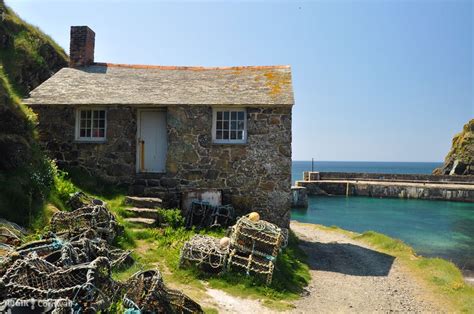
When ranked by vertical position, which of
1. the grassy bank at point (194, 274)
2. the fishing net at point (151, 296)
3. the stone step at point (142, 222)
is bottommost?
the grassy bank at point (194, 274)

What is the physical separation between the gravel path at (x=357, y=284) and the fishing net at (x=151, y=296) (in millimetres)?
2967

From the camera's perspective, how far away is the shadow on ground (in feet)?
40.3

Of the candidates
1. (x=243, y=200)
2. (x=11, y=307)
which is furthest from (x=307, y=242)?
(x=11, y=307)

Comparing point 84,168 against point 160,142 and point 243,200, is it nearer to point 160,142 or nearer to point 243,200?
point 160,142

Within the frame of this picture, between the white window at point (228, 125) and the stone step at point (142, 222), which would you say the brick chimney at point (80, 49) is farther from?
the stone step at point (142, 222)

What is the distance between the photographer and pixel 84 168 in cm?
1416

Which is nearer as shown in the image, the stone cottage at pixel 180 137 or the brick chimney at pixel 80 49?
the stone cottage at pixel 180 137

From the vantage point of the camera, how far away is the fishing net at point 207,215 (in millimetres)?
12549

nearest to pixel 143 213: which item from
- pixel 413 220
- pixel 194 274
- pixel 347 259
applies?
pixel 194 274

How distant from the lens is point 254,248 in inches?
382

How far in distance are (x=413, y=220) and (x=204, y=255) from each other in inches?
964

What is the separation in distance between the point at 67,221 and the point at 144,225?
3.14 meters

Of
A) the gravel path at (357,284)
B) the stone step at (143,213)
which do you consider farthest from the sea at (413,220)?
the stone step at (143,213)

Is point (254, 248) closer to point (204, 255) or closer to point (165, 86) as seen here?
point (204, 255)
